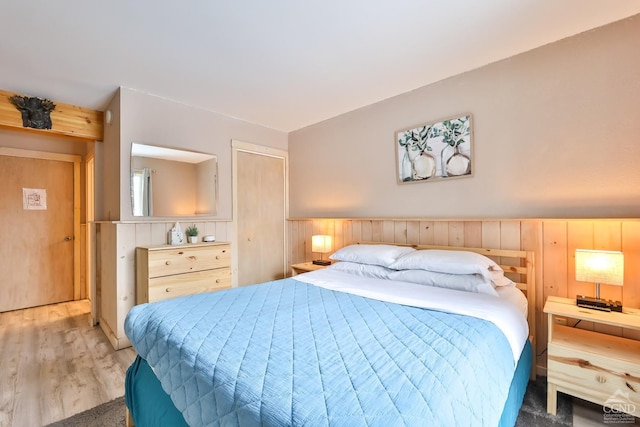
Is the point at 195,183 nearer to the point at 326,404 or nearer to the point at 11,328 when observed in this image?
the point at 11,328

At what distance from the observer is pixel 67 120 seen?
2.86 metres

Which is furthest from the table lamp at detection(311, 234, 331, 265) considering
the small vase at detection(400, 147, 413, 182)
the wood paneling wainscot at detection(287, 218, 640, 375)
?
the small vase at detection(400, 147, 413, 182)

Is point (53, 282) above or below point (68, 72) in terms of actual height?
below

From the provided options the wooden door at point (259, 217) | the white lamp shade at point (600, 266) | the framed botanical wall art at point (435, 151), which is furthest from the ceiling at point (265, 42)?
the white lamp shade at point (600, 266)

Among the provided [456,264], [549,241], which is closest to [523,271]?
[549,241]

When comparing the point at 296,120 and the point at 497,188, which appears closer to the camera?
the point at 497,188

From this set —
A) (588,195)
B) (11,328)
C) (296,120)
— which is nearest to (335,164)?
(296,120)

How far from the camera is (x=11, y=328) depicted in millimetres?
2941

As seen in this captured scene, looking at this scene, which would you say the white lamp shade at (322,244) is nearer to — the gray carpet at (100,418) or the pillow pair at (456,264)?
the pillow pair at (456,264)

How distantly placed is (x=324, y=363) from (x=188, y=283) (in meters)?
2.11

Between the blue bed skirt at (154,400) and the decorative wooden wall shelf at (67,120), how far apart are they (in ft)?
8.59

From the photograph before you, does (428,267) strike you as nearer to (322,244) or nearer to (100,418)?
(322,244)

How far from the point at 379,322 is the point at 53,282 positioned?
Result: 4.61 meters

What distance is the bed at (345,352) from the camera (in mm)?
795
